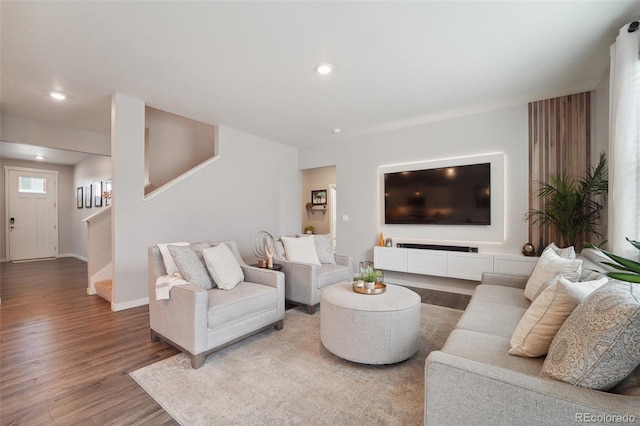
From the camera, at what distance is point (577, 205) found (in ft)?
10.4

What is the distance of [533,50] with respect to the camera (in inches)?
97.3

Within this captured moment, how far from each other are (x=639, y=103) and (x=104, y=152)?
7.02 m

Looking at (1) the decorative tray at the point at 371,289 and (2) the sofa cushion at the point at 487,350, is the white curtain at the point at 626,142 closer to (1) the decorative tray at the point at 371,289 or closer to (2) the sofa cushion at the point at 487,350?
(2) the sofa cushion at the point at 487,350

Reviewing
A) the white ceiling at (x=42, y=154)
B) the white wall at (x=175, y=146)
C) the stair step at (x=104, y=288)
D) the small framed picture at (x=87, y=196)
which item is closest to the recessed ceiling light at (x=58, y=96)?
the white wall at (x=175, y=146)

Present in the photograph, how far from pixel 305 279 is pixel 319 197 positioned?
422cm

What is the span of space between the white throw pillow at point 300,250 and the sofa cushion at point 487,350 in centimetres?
220

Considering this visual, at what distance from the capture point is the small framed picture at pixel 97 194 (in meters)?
6.50

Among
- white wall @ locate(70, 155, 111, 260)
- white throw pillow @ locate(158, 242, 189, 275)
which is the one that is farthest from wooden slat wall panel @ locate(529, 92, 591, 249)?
white wall @ locate(70, 155, 111, 260)

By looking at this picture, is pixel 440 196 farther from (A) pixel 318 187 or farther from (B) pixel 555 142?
(A) pixel 318 187

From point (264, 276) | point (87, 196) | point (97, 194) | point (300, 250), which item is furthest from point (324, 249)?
point (87, 196)

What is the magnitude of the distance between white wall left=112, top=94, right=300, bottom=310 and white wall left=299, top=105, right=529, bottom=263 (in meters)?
Answer: 0.92

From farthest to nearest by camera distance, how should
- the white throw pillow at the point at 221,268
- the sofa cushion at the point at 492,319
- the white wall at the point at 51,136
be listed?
the white wall at the point at 51,136 < the white throw pillow at the point at 221,268 < the sofa cushion at the point at 492,319

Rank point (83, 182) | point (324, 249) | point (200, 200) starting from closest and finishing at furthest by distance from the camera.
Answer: point (324, 249) → point (200, 200) → point (83, 182)

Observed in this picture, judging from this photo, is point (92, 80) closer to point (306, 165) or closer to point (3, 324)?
point (3, 324)
